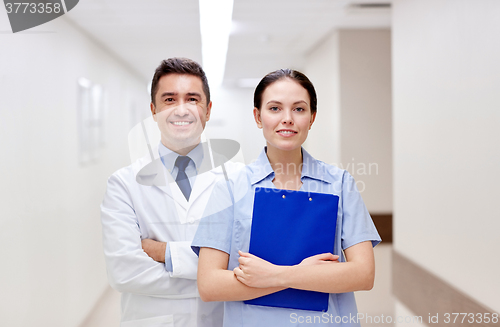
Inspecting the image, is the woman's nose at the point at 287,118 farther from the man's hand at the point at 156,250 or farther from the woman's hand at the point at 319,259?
the man's hand at the point at 156,250

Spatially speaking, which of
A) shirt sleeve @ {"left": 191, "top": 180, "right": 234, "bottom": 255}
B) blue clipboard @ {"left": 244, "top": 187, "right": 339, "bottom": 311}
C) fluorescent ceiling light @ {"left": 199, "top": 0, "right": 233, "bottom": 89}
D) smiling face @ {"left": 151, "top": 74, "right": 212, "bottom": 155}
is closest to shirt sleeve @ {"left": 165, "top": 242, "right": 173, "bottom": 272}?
shirt sleeve @ {"left": 191, "top": 180, "right": 234, "bottom": 255}

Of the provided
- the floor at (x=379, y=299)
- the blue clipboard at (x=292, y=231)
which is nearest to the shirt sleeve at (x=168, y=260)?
the blue clipboard at (x=292, y=231)

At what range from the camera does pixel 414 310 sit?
273 centimetres

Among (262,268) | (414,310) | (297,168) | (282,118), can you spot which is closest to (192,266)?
(262,268)

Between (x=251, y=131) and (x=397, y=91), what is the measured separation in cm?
163

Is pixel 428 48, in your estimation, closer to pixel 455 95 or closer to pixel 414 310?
pixel 455 95

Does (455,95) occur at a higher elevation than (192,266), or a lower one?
higher

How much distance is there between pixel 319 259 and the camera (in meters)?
1.19

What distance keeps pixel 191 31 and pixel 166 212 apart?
0.98 meters

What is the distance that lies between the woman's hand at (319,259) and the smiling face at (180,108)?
2.31ft

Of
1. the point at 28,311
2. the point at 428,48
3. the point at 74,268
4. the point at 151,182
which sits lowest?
the point at 28,311

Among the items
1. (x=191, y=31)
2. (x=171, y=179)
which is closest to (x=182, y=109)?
(x=171, y=179)

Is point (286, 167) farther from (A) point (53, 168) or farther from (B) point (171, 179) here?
(A) point (53, 168)

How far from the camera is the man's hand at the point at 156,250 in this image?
139 centimetres
